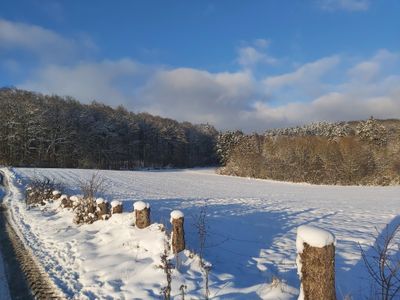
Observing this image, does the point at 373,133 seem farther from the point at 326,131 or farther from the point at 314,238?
the point at 314,238

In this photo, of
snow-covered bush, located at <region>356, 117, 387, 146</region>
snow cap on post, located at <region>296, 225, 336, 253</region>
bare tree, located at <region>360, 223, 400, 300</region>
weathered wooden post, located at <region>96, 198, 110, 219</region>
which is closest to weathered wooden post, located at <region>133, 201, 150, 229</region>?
weathered wooden post, located at <region>96, 198, 110, 219</region>

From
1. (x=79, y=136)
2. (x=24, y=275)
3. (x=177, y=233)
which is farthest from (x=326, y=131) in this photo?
(x=24, y=275)

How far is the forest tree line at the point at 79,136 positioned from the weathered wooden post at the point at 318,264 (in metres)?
56.0

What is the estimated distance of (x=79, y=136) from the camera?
204ft

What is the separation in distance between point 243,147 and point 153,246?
50.5m

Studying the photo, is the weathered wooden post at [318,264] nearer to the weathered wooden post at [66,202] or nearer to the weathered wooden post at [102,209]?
the weathered wooden post at [102,209]

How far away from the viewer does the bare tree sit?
3.97 m

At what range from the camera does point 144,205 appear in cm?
846

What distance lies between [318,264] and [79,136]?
62.0 m

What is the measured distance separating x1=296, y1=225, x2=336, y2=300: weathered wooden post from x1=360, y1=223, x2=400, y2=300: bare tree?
51cm

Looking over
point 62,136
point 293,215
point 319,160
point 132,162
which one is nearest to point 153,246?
point 293,215

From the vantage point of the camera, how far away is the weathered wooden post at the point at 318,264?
13.6 feet

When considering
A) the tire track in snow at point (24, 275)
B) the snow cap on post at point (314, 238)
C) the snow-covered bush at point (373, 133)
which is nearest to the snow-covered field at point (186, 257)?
the tire track in snow at point (24, 275)

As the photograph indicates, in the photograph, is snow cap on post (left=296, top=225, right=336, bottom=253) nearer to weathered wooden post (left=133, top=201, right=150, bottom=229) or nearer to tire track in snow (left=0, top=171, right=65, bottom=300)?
tire track in snow (left=0, top=171, right=65, bottom=300)
